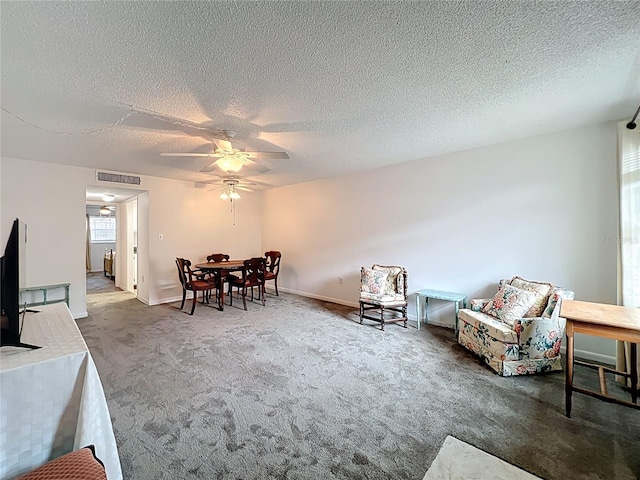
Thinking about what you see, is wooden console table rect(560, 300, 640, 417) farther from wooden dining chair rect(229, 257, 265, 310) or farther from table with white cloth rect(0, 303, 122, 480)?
wooden dining chair rect(229, 257, 265, 310)

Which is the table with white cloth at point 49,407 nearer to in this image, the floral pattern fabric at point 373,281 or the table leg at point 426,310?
the floral pattern fabric at point 373,281

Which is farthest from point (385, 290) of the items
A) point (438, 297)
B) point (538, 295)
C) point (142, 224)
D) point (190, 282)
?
point (142, 224)

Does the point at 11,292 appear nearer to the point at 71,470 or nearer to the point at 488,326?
the point at 71,470

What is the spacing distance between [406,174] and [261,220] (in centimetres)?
393

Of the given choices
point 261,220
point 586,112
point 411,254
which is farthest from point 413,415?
point 261,220

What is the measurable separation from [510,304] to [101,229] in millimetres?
11982

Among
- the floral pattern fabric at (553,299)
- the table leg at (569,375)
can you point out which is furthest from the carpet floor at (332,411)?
the floral pattern fabric at (553,299)

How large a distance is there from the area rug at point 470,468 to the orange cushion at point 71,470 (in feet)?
3.82

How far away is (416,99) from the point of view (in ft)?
7.36

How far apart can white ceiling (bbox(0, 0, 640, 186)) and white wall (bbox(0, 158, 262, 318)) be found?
3.80ft

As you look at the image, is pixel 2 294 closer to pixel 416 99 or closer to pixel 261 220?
pixel 416 99

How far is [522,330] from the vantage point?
99.6 inches

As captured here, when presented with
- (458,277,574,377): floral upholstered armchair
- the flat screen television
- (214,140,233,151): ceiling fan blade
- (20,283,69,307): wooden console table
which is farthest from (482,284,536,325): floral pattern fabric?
(20,283,69,307): wooden console table

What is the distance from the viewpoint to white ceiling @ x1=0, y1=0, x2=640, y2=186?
1389 millimetres
